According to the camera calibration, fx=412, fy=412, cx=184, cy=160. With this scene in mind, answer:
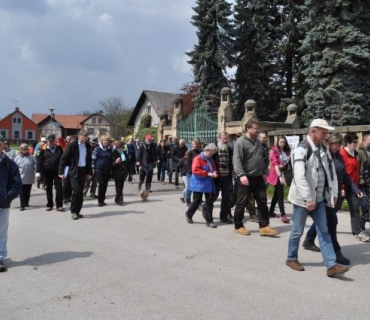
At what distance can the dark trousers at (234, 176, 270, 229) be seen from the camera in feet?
24.8

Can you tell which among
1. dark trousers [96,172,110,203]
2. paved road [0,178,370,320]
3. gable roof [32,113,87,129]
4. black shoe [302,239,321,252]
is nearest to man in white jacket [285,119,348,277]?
paved road [0,178,370,320]

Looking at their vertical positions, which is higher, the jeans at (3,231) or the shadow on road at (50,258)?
the jeans at (3,231)

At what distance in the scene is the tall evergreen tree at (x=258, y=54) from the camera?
29.1 metres

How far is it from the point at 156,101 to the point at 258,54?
29111 millimetres

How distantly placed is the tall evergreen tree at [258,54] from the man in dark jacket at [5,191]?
2477 cm

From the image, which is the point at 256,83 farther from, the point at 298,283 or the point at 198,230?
Result: the point at 298,283

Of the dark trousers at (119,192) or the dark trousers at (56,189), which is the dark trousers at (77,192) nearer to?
the dark trousers at (56,189)

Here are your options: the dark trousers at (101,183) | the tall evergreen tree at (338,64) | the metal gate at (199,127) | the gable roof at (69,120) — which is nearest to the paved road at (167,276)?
the dark trousers at (101,183)

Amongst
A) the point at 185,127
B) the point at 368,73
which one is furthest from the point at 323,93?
the point at 185,127

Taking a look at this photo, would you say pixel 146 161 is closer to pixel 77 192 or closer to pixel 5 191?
pixel 77 192

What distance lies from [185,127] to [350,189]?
15945mm

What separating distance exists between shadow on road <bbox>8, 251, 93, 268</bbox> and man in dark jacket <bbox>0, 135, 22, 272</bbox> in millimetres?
337

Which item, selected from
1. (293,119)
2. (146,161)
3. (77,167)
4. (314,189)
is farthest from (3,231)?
(293,119)

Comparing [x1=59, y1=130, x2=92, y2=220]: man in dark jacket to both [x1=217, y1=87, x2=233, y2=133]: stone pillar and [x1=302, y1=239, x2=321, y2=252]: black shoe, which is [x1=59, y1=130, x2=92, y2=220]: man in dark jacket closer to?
[x1=302, y1=239, x2=321, y2=252]: black shoe
